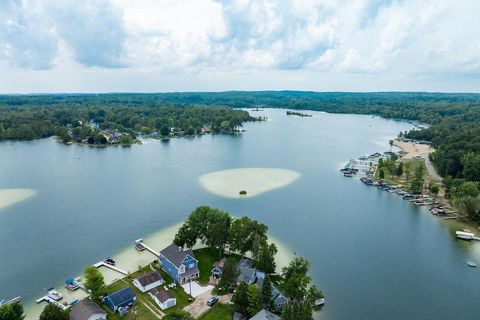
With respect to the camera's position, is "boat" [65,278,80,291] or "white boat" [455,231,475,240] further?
"white boat" [455,231,475,240]

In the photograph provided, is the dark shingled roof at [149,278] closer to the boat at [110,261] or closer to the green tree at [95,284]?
the green tree at [95,284]

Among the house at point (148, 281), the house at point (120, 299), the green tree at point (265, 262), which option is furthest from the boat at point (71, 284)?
the green tree at point (265, 262)

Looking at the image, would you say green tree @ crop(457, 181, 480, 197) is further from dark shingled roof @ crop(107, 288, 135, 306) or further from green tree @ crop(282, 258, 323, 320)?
dark shingled roof @ crop(107, 288, 135, 306)

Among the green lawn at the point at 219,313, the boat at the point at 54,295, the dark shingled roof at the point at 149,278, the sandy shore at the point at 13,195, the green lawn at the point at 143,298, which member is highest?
the dark shingled roof at the point at 149,278

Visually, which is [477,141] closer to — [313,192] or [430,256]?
[313,192]

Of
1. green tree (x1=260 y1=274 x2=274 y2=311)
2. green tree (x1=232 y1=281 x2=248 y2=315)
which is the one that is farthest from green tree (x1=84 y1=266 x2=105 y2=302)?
green tree (x1=260 y1=274 x2=274 y2=311)

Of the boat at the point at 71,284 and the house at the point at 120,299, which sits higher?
the house at the point at 120,299

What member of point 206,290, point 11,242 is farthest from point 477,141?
Answer: point 11,242

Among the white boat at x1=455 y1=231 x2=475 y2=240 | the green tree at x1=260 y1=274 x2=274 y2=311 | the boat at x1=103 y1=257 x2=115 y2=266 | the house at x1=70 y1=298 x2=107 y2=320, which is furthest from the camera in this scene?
the white boat at x1=455 y1=231 x2=475 y2=240
